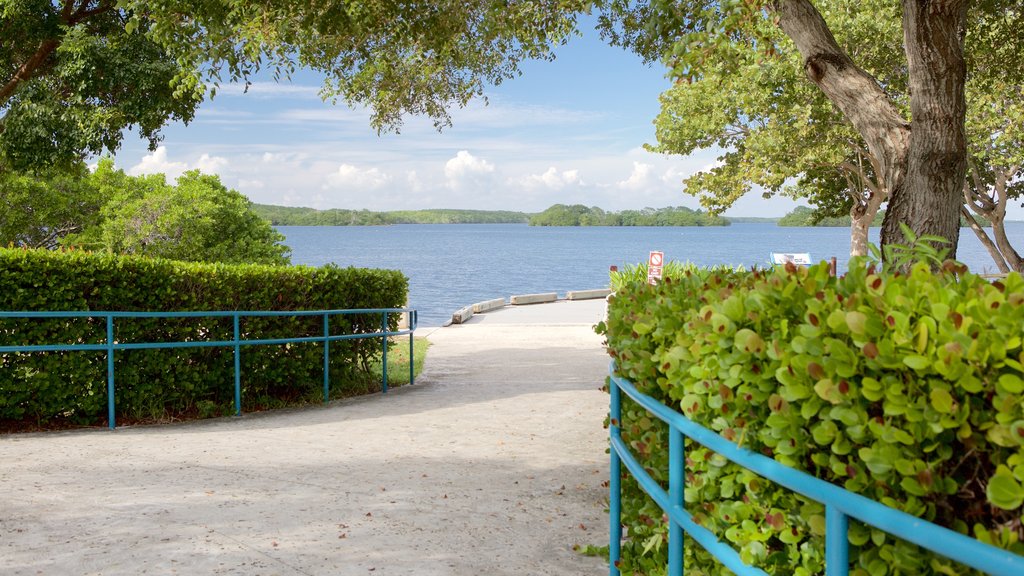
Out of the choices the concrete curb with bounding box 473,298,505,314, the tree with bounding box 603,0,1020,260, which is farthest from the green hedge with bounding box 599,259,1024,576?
the concrete curb with bounding box 473,298,505,314

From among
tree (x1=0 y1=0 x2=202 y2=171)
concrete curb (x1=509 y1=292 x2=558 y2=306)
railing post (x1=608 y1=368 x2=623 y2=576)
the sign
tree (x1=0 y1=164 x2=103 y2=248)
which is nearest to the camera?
railing post (x1=608 y1=368 x2=623 y2=576)

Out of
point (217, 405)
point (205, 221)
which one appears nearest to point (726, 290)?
point (217, 405)

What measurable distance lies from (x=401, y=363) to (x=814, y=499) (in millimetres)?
12155

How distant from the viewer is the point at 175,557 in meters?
4.48

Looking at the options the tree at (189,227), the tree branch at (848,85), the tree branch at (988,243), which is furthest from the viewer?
the tree at (189,227)

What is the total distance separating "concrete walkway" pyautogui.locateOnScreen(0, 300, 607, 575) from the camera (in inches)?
178

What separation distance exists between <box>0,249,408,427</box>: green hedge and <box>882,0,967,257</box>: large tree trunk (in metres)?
6.30

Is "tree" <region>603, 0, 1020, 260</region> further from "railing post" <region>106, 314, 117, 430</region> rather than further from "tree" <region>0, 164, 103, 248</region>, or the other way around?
"tree" <region>0, 164, 103, 248</region>

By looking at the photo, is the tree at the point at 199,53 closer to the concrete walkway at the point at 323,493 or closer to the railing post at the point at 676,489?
the concrete walkway at the point at 323,493

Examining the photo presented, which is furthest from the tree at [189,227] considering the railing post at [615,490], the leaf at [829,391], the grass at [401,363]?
the leaf at [829,391]

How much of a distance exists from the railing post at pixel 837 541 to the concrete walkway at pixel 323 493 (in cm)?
269

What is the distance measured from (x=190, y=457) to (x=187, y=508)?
1648 millimetres

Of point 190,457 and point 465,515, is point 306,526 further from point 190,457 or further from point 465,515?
point 190,457

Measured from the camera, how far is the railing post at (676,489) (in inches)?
110
